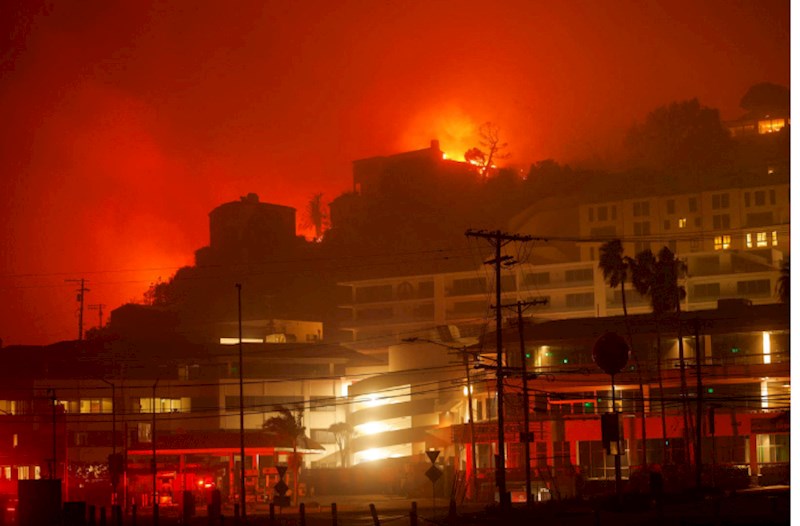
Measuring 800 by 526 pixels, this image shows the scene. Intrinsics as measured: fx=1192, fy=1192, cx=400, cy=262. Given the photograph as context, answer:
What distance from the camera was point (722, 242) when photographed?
126250 mm

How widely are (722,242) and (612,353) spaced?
3629 inches

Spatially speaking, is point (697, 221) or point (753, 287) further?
point (697, 221)

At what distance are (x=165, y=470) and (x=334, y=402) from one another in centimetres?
3772

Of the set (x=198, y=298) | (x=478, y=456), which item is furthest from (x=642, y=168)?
(x=478, y=456)

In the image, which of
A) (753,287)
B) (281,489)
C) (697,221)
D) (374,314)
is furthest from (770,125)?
(281,489)

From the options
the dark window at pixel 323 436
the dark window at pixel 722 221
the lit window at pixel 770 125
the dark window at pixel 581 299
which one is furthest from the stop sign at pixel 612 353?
the lit window at pixel 770 125

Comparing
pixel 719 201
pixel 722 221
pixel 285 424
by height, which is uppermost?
pixel 719 201

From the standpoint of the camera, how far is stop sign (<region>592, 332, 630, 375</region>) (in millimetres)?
38344

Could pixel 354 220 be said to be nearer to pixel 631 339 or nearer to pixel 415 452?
pixel 415 452

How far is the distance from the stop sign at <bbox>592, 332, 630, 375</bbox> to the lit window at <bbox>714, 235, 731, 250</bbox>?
9048cm

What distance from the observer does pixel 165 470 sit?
74188 millimetres

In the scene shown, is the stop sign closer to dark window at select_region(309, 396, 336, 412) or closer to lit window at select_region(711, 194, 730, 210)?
dark window at select_region(309, 396, 336, 412)

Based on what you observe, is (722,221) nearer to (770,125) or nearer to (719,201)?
(719,201)

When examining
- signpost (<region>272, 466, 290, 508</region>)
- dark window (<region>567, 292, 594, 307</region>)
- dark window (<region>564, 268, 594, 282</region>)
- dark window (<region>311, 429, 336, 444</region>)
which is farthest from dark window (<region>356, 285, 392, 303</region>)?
signpost (<region>272, 466, 290, 508</region>)
